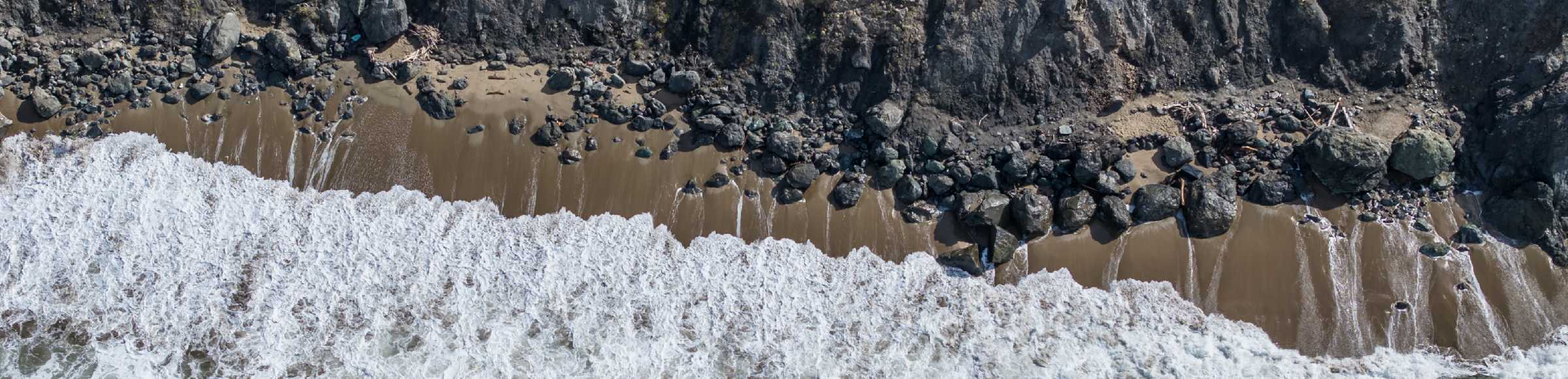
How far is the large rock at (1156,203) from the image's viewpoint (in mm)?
11195

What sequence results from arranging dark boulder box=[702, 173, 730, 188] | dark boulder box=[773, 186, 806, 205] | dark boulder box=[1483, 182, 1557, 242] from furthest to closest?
dark boulder box=[702, 173, 730, 188], dark boulder box=[773, 186, 806, 205], dark boulder box=[1483, 182, 1557, 242]

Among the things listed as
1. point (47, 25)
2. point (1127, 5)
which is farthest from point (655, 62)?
point (47, 25)

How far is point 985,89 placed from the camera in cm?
1180

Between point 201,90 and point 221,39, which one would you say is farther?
point 221,39

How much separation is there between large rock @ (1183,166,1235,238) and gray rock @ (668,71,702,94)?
22.7 ft

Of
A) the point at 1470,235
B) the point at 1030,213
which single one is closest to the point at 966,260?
the point at 1030,213

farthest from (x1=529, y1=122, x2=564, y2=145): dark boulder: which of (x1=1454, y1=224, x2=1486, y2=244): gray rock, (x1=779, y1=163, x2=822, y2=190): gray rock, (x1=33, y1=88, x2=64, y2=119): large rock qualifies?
(x1=1454, y1=224, x2=1486, y2=244): gray rock

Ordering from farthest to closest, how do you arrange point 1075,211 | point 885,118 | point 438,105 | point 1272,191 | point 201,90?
point 201,90 < point 438,105 < point 885,118 < point 1272,191 < point 1075,211

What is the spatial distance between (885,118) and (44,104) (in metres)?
12.0

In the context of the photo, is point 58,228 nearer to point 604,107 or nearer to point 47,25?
point 47,25

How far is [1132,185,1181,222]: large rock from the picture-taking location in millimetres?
11195

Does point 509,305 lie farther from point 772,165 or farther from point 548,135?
point 772,165

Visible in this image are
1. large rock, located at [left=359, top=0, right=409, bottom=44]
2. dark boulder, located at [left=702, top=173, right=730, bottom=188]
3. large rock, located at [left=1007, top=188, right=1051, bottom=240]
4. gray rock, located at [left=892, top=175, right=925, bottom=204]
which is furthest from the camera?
large rock, located at [left=359, top=0, right=409, bottom=44]

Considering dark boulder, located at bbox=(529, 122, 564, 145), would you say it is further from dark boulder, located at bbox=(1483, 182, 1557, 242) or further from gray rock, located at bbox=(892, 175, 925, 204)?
dark boulder, located at bbox=(1483, 182, 1557, 242)
